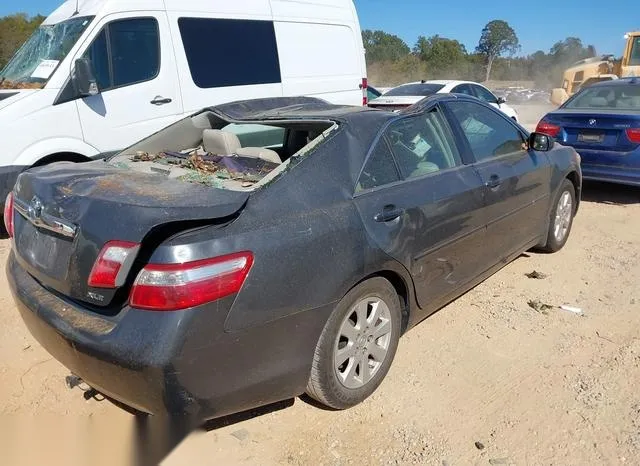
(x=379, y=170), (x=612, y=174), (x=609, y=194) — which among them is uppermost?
(x=379, y=170)

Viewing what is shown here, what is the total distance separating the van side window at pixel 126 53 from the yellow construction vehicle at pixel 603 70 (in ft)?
42.6

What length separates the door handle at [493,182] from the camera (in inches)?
145

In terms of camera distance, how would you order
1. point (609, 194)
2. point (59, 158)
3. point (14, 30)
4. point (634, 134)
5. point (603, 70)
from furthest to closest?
1. point (14, 30)
2. point (603, 70)
3. point (609, 194)
4. point (634, 134)
5. point (59, 158)

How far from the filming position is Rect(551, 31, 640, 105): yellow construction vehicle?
1569 centimetres

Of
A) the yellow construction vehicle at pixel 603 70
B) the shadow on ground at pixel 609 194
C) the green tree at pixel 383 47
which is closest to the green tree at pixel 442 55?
the green tree at pixel 383 47

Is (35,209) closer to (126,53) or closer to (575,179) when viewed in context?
(126,53)

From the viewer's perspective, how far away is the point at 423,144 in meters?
3.41

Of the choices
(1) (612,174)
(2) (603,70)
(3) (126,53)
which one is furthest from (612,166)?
(2) (603,70)

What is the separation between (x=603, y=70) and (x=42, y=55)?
17.1 metres

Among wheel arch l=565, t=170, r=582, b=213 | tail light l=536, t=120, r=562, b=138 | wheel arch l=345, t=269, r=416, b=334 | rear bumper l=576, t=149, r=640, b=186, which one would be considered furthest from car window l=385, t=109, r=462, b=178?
tail light l=536, t=120, r=562, b=138

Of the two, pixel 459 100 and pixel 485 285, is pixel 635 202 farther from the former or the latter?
pixel 459 100

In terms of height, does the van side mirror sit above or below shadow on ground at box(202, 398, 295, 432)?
above

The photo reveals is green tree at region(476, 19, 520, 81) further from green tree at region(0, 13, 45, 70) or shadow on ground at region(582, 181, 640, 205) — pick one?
shadow on ground at region(582, 181, 640, 205)

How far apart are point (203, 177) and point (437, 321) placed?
190 cm
